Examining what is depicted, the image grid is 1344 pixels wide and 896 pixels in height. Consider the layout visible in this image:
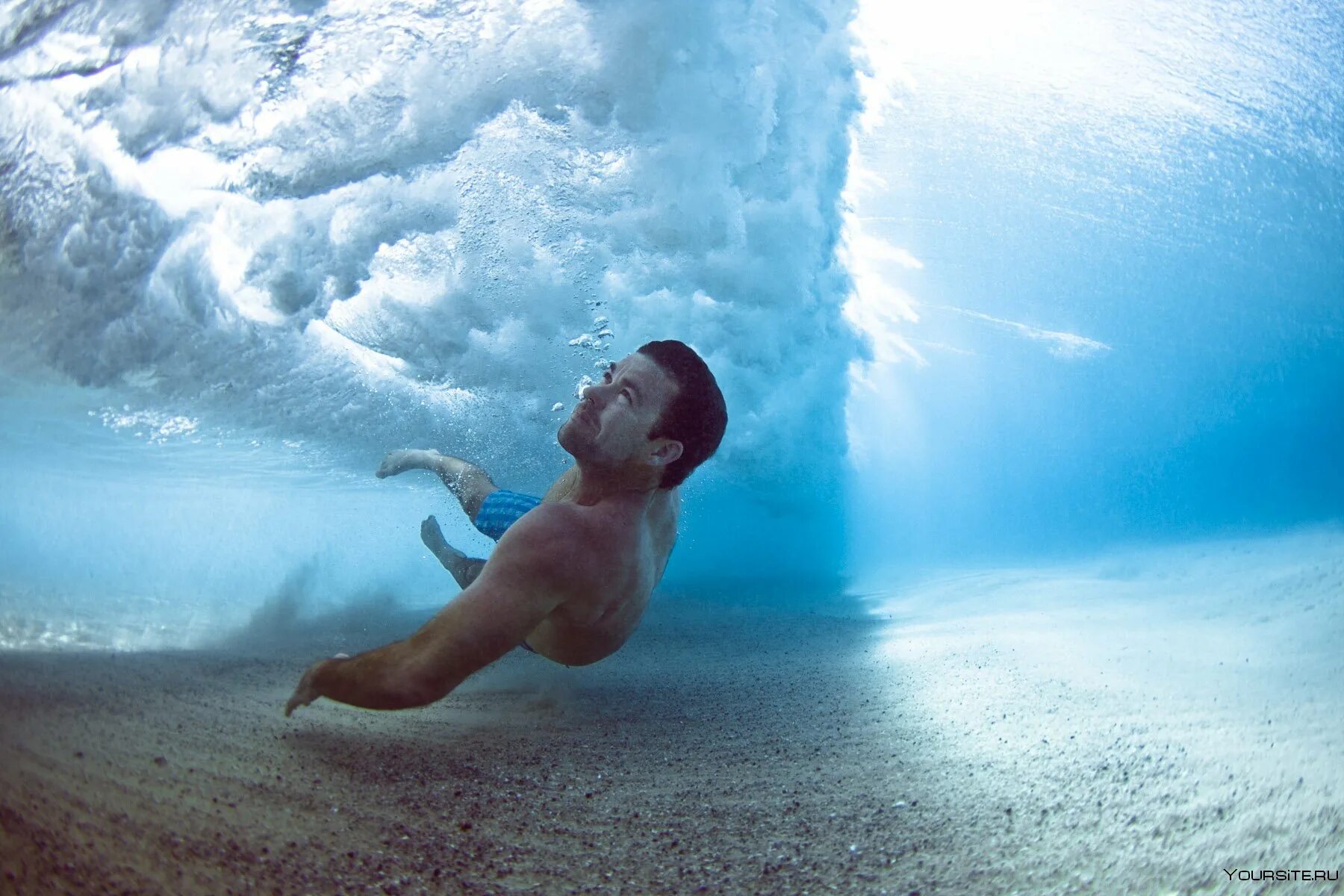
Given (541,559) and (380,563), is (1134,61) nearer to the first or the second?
(541,559)

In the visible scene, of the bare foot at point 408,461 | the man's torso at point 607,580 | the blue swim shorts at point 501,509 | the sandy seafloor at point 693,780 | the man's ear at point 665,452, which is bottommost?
the sandy seafloor at point 693,780

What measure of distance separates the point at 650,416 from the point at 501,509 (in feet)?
6.24

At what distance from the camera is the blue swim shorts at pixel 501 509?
442 centimetres

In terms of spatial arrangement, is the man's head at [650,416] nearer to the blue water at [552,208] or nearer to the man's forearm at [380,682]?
the man's forearm at [380,682]

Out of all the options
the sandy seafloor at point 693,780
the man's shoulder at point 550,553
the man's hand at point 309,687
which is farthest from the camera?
the man's shoulder at point 550,553

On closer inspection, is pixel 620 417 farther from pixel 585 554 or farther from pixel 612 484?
pixel 585 554

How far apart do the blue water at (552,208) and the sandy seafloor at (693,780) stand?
5.37 m

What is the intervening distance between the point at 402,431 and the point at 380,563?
229ft

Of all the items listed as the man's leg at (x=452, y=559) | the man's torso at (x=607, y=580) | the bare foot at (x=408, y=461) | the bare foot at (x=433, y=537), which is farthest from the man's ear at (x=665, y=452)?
the bare foot at (x=433, y=537)

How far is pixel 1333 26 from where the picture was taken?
39.1 feet

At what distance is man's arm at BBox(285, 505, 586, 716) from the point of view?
2.08m

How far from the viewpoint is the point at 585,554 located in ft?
8.66

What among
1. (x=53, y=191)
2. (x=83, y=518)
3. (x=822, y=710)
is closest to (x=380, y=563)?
(x=83, y=518)

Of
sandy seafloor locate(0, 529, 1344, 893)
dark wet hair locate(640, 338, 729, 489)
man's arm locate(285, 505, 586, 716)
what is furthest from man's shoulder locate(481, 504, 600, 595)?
sandy seafloor locate(0, 529, 1344, 893)
